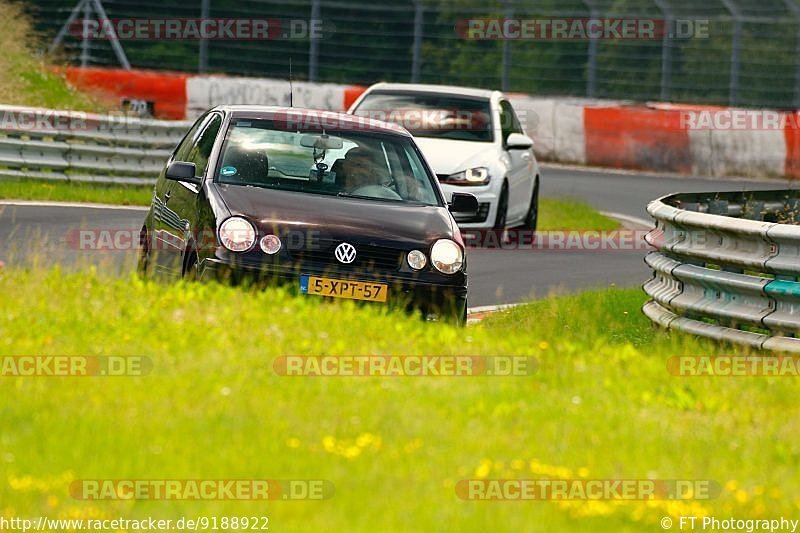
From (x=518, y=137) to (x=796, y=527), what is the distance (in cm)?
1271

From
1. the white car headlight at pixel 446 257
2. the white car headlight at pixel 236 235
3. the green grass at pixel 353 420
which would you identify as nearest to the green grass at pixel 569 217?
the white car headlight at pixel 446 257

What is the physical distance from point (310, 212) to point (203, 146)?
1.64 meters

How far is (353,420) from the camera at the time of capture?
694 centimetres

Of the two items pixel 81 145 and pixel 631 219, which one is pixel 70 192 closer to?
pixel 81 145

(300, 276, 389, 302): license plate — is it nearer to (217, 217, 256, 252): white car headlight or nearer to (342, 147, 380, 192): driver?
(217, 217, 256, 252): white car headlight

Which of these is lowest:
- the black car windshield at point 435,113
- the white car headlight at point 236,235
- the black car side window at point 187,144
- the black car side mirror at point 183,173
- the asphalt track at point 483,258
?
the asphalt track at point 483,258

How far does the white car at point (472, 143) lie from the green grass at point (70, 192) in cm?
306

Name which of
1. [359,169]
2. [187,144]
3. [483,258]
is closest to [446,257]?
[359,169]

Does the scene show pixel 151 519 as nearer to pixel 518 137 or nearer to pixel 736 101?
pixel 518 137

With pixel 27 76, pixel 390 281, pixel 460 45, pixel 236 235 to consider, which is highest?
pixel 460 45

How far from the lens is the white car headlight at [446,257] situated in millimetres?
10562

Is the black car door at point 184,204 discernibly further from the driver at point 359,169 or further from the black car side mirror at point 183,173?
the driver at point 359,169

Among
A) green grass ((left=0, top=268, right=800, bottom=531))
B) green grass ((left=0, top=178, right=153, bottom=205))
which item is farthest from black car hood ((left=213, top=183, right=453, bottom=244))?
green grass ((left=0, top=178, right=153, bottom=205))

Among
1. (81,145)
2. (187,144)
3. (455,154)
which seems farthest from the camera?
(81,145)
